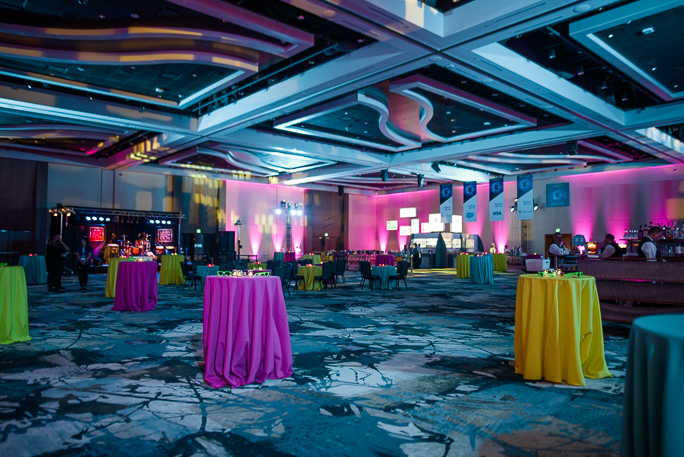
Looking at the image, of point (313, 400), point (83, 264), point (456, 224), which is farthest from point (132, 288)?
point (456, 224)

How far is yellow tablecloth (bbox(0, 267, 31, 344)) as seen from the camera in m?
5.36

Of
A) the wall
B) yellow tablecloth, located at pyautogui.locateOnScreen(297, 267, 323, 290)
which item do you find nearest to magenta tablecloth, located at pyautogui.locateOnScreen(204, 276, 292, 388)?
yellow tablecloth, located at pyautogui.locateOnScreen(297, 267, 323, 290)

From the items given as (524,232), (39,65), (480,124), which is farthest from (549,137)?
(39,65)

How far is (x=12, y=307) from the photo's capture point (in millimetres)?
5473

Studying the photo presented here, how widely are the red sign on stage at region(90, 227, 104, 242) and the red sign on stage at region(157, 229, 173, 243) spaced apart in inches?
89.3

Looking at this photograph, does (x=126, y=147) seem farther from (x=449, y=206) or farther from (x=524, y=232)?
(x=524, y=232)

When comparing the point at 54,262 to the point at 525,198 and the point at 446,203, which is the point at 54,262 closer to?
the point at 446,203

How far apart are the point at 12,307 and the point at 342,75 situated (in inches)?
247

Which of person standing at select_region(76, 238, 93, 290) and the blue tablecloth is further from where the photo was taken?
the blue tablecloth

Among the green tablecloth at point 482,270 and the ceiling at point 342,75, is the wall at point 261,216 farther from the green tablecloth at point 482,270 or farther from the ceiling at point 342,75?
the green tablecloth at point 482,270

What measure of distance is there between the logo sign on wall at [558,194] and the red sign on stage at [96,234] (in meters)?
19.6

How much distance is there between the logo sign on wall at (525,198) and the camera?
711 inches

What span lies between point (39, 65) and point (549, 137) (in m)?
12.8

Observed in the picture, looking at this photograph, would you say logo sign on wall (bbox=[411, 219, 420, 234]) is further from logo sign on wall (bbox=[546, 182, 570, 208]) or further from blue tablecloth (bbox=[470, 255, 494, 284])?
blue tablecloth (bbox=[470, 255, 494, 284])
